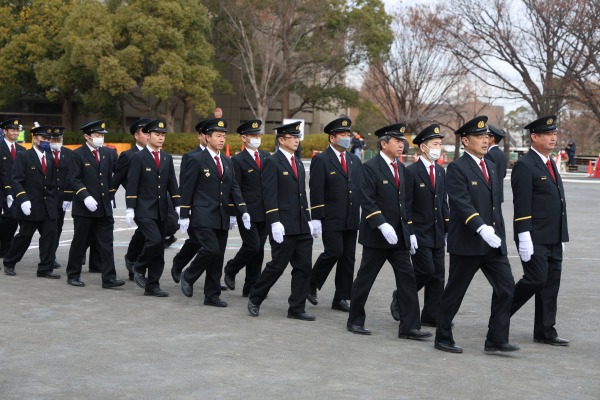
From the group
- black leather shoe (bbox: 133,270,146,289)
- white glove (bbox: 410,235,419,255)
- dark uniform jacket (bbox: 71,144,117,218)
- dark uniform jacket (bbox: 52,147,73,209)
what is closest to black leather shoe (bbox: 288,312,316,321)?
white glove (bbox: 410,235,419,255)

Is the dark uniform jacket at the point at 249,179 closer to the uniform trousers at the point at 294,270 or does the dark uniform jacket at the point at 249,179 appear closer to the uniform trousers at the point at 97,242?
the uniform trousers at the point at 294,270

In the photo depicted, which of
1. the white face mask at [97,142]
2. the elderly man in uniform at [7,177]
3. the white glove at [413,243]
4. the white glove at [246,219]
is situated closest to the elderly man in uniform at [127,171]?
the white face mask at [97,142]

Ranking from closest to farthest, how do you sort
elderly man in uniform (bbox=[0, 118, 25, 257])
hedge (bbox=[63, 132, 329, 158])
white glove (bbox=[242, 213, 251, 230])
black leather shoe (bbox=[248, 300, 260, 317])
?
black leather shoe (bbox=[248, 300, 260, 317])
white glove (bbox=[242, 213, 251, 230])
elderly man in uniform (bbox=[0, 118, 25, 257])
hedge (bbox=[63, 132, 329, 158])

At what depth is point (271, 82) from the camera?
182 feet

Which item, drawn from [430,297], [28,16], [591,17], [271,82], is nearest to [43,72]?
[28,16]

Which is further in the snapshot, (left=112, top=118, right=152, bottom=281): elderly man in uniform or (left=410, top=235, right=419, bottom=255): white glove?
(left=112, top=118, right=152, bottom=281): elderly man in uniform

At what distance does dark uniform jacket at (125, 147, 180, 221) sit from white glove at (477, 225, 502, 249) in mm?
4249

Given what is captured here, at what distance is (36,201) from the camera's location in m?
12.1

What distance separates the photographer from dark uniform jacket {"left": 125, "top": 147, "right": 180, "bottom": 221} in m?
10.8

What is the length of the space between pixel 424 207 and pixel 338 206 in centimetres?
107

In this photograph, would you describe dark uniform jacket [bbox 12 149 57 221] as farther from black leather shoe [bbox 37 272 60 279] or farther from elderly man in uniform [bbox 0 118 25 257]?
black leather shoe [bbox 37 272 60 279]

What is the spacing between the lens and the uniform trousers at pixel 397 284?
8.52 m

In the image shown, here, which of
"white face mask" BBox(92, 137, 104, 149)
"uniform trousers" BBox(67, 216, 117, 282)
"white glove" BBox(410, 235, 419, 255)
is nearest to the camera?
"white glove" BBox(410, 235, 419, 255)

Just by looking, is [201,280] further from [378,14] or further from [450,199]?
[378,14]
